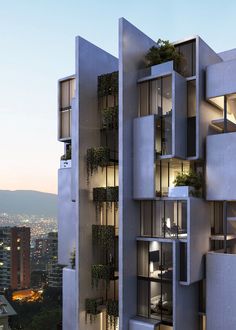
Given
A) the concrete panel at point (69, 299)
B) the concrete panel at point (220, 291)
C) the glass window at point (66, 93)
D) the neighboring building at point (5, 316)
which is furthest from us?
the neighboring building at point (5, 316)

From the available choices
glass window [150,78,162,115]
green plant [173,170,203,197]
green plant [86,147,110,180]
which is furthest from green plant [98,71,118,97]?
green plant [173,170,203,197]

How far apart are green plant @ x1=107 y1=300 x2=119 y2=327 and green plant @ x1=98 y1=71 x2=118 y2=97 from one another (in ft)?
35.3

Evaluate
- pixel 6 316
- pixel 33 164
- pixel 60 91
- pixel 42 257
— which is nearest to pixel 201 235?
pixel 60 91

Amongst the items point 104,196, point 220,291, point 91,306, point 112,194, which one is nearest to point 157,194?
point 112,194

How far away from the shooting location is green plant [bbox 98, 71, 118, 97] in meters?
20.8

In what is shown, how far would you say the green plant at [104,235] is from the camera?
20156mm

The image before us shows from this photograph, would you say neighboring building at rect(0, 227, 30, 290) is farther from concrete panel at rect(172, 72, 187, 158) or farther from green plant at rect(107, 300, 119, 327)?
concrete panel at rect(172, 72, 187, 158)

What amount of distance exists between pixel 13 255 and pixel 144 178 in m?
86.1

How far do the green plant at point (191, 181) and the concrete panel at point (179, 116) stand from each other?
3.09 feet

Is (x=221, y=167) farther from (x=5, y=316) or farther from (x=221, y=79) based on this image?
(x=5, y=316)

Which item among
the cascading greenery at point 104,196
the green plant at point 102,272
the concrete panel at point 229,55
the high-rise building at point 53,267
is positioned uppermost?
the concrete panel at point 229,55

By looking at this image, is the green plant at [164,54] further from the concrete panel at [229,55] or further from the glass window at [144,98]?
the concrete panel at [229,55]

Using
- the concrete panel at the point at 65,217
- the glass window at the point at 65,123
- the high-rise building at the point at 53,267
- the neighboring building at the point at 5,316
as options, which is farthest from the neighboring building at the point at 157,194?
the high-rise building at the point at 53,267

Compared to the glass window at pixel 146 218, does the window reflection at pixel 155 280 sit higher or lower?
lower
